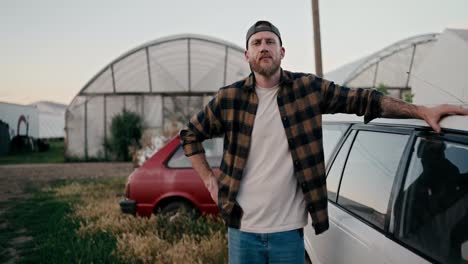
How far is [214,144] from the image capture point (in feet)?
18.4

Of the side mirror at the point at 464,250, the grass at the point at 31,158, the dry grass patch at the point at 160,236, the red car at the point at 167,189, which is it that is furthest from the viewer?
the grass at the point at 31,158

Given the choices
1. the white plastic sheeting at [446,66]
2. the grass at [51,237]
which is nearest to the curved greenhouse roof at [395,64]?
the white plastic sheeting at [446,66]

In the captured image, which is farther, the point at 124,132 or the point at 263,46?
the point at 124,132

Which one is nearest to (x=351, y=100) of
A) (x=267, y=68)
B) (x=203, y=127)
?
(x=267, y=68)

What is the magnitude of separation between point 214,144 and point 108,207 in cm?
257

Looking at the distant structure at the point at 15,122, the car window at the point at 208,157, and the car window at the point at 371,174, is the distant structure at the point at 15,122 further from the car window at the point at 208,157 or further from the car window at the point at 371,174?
the car window at the point at 371,174

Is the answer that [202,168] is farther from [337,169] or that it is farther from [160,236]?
[160,236]

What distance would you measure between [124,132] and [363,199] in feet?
50.7

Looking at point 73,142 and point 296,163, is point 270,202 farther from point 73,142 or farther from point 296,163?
point 73,142

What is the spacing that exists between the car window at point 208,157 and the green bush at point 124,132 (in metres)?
11.5

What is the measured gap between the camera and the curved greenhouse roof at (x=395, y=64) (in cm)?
2100

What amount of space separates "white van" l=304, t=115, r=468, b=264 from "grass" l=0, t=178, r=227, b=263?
80.6 inches

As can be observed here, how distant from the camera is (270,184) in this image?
2.11 m

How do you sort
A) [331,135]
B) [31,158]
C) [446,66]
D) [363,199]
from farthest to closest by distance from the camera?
[31,158] < [446,66] < [331,135] < [363,199]
